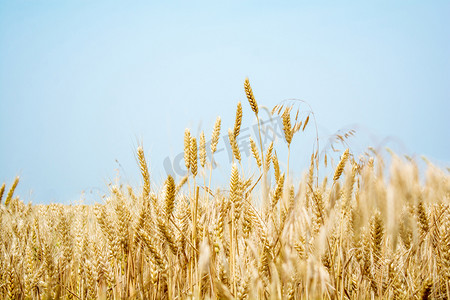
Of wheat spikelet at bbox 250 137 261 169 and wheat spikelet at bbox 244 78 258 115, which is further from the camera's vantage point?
wheat spikelet at bbox 250 137 261 169

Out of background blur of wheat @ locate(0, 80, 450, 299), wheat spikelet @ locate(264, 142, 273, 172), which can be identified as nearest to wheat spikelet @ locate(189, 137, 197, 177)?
background blur of wheat @ locate(0, 80, 450, 299)

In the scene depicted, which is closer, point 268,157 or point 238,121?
point 238,121

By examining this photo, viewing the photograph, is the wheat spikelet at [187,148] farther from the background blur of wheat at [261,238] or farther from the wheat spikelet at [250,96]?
the wheat spikelet at [250,96]

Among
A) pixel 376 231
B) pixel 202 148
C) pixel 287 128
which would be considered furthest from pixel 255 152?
pixel 376 231

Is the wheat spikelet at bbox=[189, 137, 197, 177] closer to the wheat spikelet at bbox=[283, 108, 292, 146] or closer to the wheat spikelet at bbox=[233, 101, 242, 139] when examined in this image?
the wheat spikelet at bbox=[233, 101, 242, 139]

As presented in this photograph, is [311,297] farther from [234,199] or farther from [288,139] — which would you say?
[288,139]

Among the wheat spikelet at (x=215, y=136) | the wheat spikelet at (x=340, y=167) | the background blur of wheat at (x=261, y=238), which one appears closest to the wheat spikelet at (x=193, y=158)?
the background blur of wheat at (x=261, y=238)

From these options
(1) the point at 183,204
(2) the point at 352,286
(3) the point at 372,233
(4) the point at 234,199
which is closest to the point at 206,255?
(4) the point at 234,199

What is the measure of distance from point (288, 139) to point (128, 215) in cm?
106

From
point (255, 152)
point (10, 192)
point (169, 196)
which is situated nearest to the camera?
point (169, 196)

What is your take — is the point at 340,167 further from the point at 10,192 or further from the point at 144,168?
the point at 10,192

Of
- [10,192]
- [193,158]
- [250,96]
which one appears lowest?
[193,158]

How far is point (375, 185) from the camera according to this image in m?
1.33

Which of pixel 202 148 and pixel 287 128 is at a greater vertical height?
pixel 287 128
